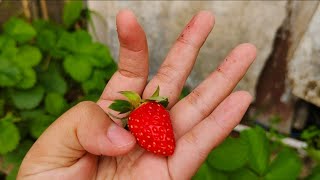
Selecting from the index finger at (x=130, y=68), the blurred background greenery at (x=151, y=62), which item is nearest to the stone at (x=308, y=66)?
the blurred background greenery at (x=151, y=62)

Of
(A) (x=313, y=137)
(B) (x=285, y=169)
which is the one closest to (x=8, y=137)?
(B) (x=285, y=169)

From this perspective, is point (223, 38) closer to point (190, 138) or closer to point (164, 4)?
point (164, 4)

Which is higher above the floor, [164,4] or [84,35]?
[164,4]

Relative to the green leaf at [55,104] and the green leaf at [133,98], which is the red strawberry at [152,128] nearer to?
the green leaf at [133,98]

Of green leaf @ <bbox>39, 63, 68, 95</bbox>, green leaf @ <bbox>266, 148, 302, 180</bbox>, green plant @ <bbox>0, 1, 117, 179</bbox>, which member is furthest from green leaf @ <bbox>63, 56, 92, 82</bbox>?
green leaf @ <bbox>266, 148, 302, 180</bbox>

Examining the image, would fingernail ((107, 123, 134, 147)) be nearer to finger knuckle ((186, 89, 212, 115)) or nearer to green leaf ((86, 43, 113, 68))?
finger knuckle ((186, 89, 212, 115))

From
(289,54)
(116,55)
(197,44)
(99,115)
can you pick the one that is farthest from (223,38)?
(99,115)

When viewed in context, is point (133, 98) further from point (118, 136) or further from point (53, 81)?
point (53, 81)
